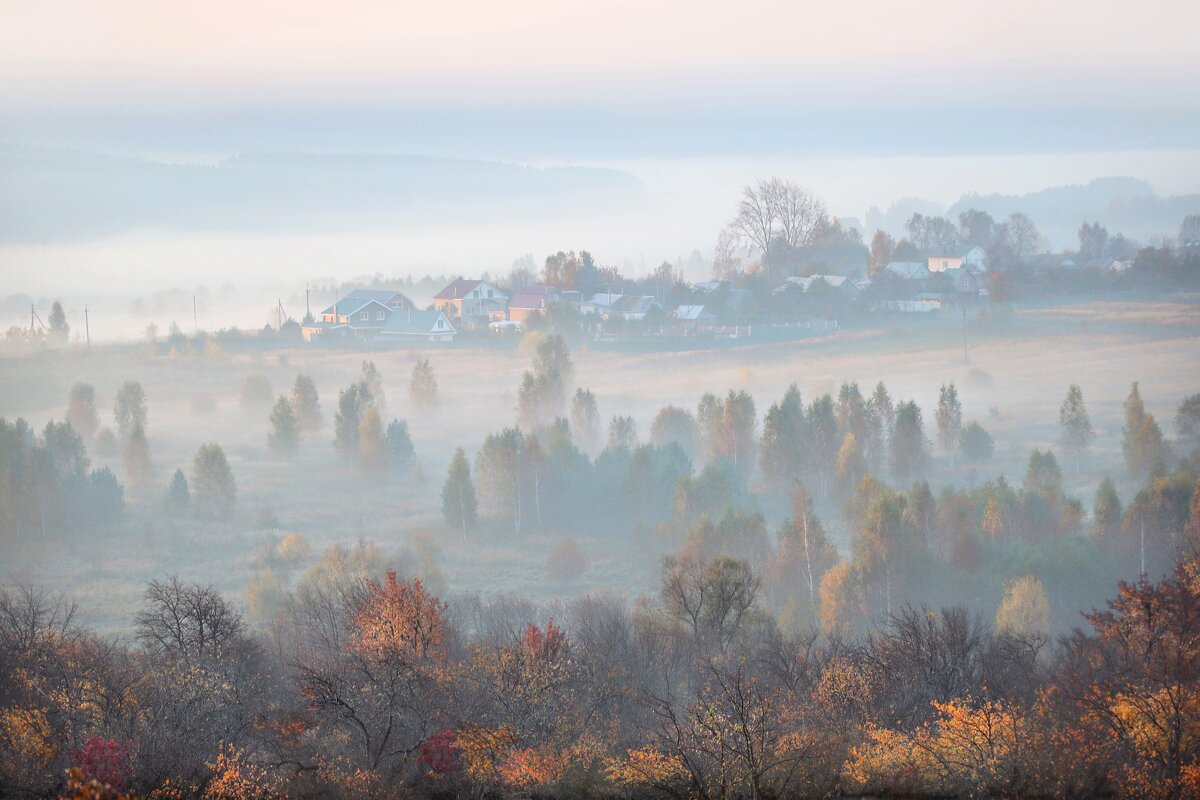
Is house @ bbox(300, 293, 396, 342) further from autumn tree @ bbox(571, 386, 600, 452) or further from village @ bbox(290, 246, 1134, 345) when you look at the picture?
autumn tree @ bbox(571, 386, 600, 452)

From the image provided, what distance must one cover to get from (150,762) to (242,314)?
181 ft

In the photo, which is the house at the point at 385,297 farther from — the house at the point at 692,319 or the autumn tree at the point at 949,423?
the autumn tree at the point at 949,423

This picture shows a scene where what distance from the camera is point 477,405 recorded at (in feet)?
182

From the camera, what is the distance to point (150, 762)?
16.9 meters

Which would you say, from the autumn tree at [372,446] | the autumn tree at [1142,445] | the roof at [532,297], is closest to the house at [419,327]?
the roof at [532,297]

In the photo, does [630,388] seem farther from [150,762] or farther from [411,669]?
[150,762]

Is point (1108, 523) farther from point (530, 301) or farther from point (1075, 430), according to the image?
point (530, 301)

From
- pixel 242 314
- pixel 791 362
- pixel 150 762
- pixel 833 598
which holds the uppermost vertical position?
pixel 242 314

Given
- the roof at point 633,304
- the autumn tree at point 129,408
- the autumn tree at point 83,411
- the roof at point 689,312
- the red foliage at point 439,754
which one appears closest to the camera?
the red foliage at point 439,754

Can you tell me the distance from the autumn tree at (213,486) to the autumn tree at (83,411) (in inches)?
485

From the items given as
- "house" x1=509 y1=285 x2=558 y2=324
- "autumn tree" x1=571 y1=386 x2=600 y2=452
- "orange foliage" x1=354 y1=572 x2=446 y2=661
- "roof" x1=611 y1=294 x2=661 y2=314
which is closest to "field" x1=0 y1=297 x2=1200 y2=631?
"autumn tree" x1=571 y1=386 x2=600 y2=452

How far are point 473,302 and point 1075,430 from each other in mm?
30977

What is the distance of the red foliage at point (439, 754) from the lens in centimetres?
1738

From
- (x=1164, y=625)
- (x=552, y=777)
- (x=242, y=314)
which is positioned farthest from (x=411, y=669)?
(x=242, y=314)
